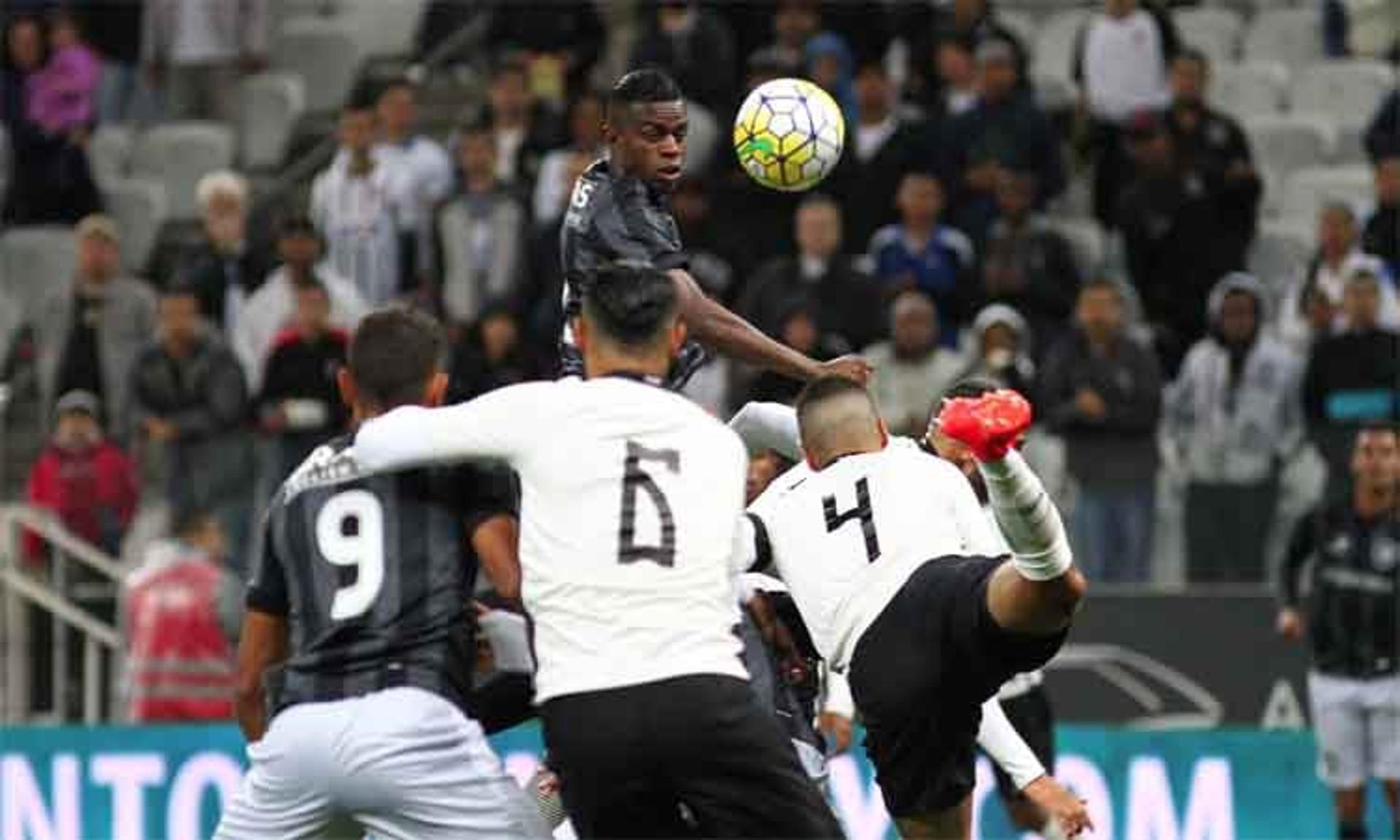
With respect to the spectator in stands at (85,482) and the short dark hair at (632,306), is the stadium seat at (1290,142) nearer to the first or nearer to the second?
the spectator in stands at (85,482)

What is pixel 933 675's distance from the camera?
10266mm

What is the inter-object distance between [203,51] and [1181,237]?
22.7ft

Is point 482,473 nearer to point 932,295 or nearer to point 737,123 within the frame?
point 737,123

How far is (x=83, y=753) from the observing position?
16109 mm

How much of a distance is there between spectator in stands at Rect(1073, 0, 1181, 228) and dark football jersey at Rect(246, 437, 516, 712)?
464 inches

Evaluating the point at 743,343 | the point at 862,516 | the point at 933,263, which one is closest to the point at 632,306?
the point at 743,343

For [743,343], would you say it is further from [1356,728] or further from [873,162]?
[873,162]

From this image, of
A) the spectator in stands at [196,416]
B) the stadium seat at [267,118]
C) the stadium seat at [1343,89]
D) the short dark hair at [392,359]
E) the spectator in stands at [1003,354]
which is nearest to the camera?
the short dark hair at [392,359]

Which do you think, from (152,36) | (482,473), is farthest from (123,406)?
(482,473)

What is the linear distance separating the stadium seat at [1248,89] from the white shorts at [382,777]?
1342cm

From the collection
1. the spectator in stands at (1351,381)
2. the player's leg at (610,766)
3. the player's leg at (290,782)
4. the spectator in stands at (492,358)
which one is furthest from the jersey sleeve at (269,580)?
the spectator in stands at (1351,381)

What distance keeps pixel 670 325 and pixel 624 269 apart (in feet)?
0.62

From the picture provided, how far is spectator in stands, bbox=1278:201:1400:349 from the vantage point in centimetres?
1830

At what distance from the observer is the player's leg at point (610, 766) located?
8211mm
